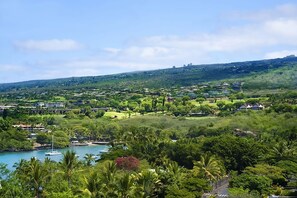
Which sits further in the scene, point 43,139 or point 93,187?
point 43,139

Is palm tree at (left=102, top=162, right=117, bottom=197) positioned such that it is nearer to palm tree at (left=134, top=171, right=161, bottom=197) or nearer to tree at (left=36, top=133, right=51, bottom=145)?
palm tree at (left=134, top=171, right=161, bottom=197)

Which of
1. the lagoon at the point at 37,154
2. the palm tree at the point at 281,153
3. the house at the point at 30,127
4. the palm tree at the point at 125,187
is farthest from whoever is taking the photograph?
the house at the point at 30,127

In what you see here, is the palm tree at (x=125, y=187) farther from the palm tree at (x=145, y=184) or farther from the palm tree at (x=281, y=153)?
the palm tree at (x=281, y=153)

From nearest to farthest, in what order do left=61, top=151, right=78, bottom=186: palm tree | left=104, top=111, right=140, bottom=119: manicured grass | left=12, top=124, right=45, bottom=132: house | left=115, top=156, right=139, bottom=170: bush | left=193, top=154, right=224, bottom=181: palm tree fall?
left=61, top=151, right=78, bottom=186: palm tree → left=193, top=154, right=224, bottom=181: palm tree → left=115, top=156, right=139, bottom=170: bush → left=12, top=124, right=45, bottom=132: house → left=104, top=111, right=140, bottom=119: manicured grass

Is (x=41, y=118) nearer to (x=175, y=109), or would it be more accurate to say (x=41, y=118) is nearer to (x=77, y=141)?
(x=77, y=141)

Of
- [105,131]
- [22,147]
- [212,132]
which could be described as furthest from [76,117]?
[212,132]

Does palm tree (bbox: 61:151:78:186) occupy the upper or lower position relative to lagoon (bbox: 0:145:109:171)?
upper

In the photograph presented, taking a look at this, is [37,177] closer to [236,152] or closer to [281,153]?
[236,152]

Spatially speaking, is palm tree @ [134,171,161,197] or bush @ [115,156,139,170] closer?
palm tree @ [134,171,161,197]

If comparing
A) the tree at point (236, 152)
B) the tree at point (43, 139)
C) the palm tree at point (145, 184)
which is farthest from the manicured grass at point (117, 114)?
the palm tree at point (145, 184)

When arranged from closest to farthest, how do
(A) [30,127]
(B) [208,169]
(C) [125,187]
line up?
(C) [125,187] < (B) [208,169] < (A) [30,127]

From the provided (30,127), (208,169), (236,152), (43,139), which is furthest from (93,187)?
(30,127)

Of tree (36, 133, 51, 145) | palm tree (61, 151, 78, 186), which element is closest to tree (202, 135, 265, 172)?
palm tree (61, 151, 78, 186)
